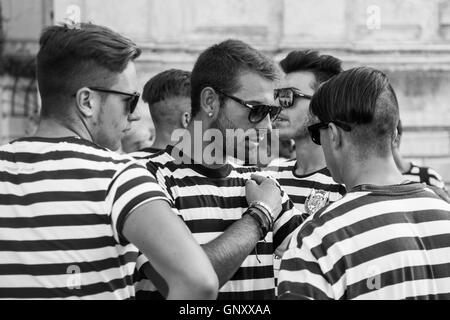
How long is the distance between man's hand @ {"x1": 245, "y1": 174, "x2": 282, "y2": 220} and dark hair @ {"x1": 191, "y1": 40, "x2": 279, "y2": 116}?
0.43 m

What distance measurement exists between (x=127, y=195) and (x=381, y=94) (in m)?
0.92

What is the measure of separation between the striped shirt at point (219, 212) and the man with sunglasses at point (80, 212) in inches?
18.6

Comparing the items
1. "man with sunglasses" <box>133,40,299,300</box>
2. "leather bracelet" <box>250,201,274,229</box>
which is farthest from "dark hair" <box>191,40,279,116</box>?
"leather bracelet" <box>250,201,274,229</box>

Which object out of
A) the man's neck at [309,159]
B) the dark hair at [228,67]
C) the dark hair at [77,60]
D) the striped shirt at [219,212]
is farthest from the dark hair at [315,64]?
the dark hair at [77,60]

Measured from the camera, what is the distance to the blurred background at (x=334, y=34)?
9.23 meters

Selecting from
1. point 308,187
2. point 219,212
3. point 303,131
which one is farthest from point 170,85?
point 219,212

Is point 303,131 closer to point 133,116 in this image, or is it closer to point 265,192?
point 265,192

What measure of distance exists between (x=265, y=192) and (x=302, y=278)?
0.58 meters

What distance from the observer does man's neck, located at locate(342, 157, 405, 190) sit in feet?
8.37

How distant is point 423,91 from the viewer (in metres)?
9.34

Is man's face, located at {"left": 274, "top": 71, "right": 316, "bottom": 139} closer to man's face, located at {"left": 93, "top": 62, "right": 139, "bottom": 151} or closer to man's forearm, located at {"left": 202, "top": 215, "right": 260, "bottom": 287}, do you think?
man's forearm, located at {"left": 202, "top": 215, "right": 260, "bottom": 287}

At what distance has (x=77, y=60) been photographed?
99.5 inches

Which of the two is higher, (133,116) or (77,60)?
(77,60)

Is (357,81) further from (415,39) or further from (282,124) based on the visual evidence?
(415,39)
